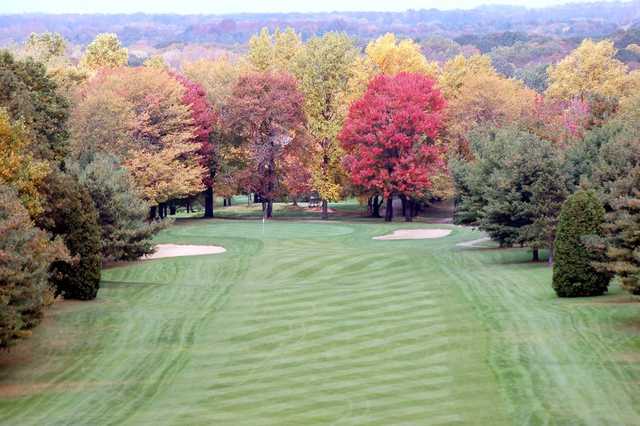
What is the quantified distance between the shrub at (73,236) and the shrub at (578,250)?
1600cm

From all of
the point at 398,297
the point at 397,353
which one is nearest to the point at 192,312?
the point at 398,297

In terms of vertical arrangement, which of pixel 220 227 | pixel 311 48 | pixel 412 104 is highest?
pixel 311 48

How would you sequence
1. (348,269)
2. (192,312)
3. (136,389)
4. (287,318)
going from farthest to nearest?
(348,269) < (192,312) < (287,318) < (136,389)

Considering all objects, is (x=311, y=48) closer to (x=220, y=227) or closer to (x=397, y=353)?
(x=220, y=227)

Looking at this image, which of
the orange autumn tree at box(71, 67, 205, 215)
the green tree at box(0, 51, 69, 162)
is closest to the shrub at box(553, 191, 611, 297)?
the green tree at box(0, 51, 69, 162)

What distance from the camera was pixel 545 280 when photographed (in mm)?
36656

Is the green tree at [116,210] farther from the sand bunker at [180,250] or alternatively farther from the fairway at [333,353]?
the sand bunker at [180,250]

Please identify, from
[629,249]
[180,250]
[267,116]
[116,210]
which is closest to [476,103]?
[267,116]

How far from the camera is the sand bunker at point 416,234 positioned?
5759 cm

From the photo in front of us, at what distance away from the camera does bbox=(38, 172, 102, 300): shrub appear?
33.9 metres

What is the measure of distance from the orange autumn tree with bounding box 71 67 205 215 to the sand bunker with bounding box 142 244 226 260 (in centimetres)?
919

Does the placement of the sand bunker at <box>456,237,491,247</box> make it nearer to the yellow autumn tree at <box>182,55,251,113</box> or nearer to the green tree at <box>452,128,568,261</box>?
the green tree at <box>452,128,568,261</box>

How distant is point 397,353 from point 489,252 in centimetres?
2456

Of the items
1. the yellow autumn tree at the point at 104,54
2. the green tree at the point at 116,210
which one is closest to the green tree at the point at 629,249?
the green tree at the point at 116,210
